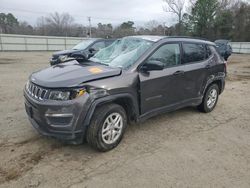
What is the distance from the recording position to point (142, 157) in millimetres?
3379

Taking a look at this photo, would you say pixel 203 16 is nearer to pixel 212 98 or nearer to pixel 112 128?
pixel 212 98

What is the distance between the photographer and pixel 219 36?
1542 inches

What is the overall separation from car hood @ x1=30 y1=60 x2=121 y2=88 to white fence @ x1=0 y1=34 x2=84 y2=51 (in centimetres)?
2428

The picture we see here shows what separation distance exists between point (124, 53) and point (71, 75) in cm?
125

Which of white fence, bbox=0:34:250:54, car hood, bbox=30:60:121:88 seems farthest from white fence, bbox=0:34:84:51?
car hood, bbox=30:60:121:88

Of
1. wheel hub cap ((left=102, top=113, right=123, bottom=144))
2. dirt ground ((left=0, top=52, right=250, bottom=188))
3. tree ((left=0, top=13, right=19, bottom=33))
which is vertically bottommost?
dirt ground ((left=0, top=52, right=250, bottom=188))

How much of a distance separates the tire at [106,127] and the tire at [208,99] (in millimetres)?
2448

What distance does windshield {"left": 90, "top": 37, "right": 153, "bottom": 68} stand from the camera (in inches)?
153

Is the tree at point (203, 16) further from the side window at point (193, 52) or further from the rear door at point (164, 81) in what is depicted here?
the rear door at point (164, 81)

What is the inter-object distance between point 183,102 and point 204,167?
5.73ft

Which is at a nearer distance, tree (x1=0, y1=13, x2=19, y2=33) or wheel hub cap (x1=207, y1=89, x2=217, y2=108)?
wheel hub cap (x1=207, y1=89, x2=217, y2=108)

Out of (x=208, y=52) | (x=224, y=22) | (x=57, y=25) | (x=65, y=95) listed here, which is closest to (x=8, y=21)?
(x=57, y=25)

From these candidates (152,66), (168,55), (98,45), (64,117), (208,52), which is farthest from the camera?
(98,45)

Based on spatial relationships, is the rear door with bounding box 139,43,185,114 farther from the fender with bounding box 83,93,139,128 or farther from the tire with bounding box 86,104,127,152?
the tire with bounding box 86,104,127,152
